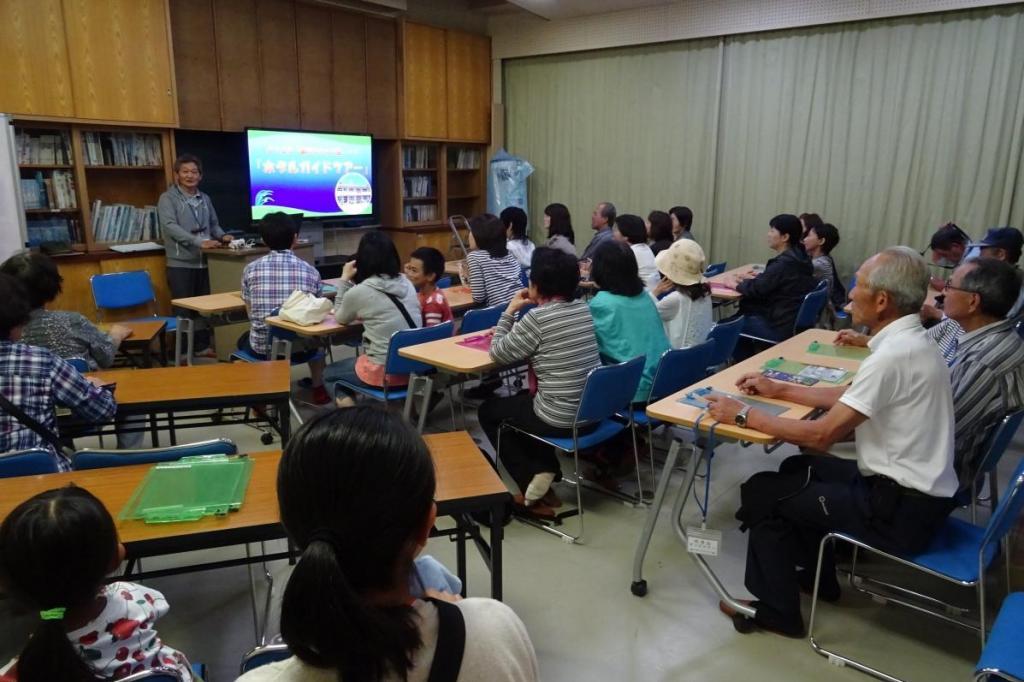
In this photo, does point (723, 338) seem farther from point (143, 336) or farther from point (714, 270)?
point (143, 336)

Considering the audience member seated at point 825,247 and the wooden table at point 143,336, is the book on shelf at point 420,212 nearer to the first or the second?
the wooden table at point 143,336

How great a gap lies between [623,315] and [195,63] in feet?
15.2

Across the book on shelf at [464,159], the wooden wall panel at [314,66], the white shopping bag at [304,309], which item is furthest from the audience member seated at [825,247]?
the wooden wall panel at [314,66]

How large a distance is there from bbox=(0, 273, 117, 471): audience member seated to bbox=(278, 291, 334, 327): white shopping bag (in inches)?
62.1

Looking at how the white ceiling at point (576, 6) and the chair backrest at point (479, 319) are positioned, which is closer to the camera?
the chair backrest at point (479, 319)

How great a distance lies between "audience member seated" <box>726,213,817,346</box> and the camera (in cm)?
449

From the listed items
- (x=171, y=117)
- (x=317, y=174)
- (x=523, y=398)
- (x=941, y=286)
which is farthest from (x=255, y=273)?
(x=941, y=286)

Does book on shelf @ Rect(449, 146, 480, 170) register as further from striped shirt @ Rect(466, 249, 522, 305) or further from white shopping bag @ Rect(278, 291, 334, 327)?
white shopping bag @ Rect(278, 291, 334, 327)

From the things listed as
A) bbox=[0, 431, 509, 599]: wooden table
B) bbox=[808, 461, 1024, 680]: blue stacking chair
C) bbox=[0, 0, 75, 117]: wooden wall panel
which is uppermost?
bbox=[0, 0, 75, 117]: wooden wall panel

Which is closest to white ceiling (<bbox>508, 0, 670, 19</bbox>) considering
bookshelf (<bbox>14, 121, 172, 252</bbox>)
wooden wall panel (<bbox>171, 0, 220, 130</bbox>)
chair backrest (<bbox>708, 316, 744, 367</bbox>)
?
wooden wall panel (<bbox>171, 0, 220, 130</bbox>)

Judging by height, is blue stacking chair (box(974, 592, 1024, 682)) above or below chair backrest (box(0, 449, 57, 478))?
below

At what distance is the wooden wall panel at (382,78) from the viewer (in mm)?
7047

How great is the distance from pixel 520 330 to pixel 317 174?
456 cm

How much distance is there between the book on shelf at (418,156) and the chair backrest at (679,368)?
5.23m
